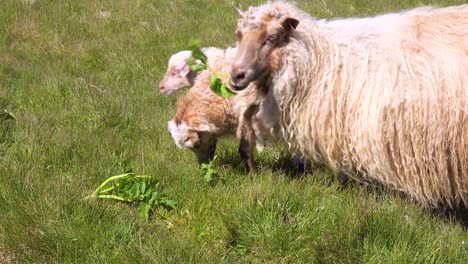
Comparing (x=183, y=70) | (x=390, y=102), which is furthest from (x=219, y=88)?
(x=183, y=70)

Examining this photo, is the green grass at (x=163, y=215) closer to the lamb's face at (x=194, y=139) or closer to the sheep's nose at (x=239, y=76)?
the lamb's face at (x=194, y=139)

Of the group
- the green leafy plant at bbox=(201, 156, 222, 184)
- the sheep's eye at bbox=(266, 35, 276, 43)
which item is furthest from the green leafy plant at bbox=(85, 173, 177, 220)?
the sheep's eye at bbox=(266, 35, 276, 43)

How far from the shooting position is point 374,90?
3.64m

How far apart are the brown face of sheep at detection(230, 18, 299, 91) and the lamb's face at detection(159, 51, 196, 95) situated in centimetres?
192

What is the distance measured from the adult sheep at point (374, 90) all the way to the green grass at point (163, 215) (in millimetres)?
203

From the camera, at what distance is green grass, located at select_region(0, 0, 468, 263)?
2938 mm

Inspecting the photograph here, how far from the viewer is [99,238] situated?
2.99 metres

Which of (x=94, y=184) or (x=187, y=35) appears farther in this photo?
(x=187, y=35)


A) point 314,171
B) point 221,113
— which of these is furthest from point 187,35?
point 314,171

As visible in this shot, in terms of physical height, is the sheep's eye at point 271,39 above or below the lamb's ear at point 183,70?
above

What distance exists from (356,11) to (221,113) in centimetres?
637

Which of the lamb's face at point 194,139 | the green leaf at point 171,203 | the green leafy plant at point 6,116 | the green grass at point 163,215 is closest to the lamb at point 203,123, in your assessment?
the lamb's face at point 194,139

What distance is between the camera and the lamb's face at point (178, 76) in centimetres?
561

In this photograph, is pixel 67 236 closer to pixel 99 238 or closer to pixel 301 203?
pixel 99 238
